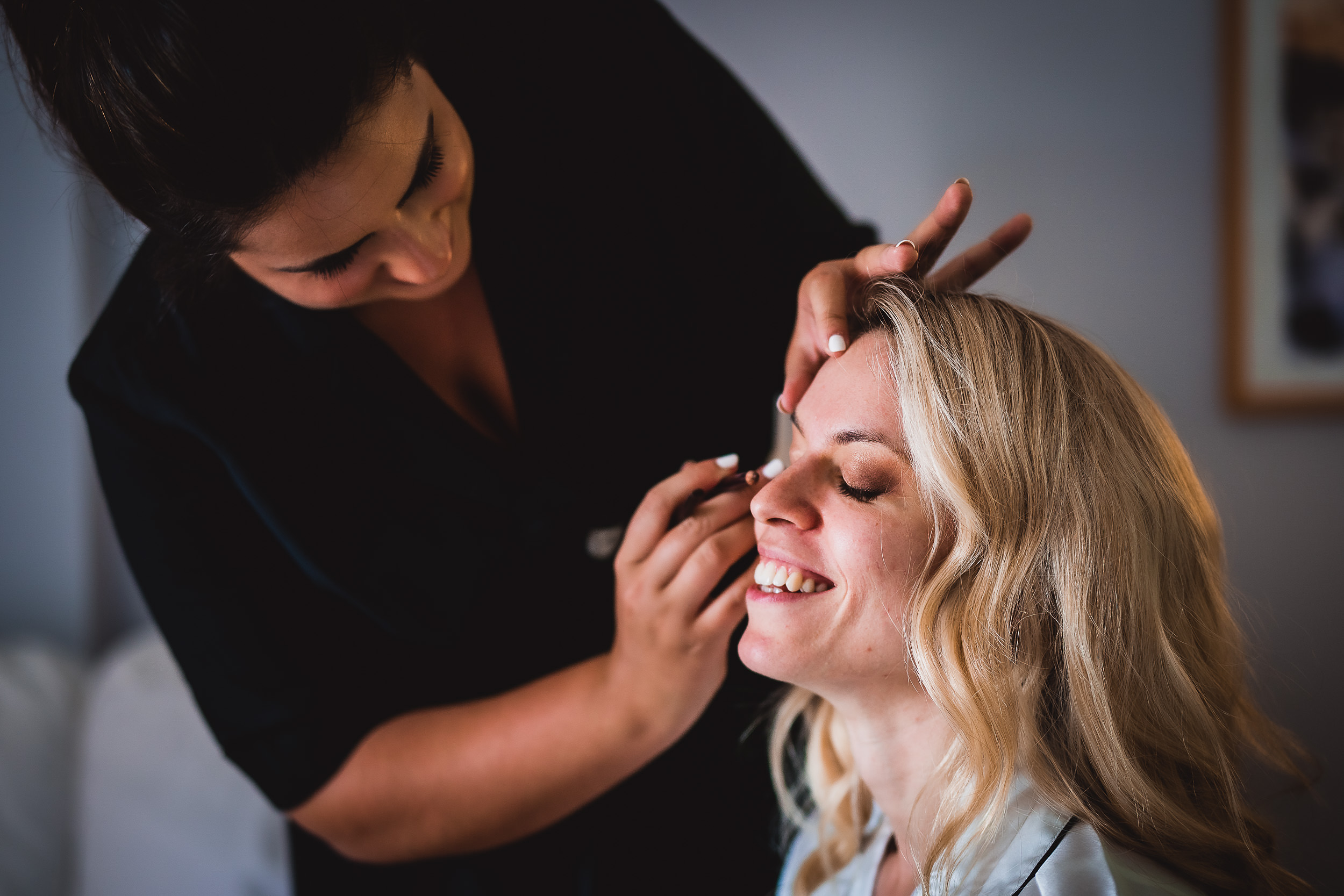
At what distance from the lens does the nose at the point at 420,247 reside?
2.89ft

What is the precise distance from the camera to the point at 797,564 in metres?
1.00

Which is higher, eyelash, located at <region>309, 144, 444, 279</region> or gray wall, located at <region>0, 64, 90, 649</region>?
eyelash, located at <region>309, 144, 444, 279</region>

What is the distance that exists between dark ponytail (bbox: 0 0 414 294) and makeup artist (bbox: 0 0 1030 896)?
0.35 feet

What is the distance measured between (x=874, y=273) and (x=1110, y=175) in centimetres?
153

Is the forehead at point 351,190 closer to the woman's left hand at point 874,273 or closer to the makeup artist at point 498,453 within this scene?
the makeup artist at point 498,453

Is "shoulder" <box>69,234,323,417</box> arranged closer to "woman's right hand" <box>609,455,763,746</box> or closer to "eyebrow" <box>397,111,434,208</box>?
"eyebrow" <box>397,111,434,208</box>

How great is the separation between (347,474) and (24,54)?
0.59 metres

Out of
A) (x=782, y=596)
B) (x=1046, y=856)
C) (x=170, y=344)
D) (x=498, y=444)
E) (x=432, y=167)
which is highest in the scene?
(x=432, y=167)

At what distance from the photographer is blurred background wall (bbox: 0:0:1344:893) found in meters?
2.09

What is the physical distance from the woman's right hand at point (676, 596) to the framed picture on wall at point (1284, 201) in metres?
1.76

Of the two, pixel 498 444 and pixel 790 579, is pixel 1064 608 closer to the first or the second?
pixel 790 579

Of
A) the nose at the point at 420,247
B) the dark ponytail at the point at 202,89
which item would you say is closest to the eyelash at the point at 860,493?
the nose at the point at 420,247

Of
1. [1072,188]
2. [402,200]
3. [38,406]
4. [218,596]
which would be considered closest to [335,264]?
[402,200]

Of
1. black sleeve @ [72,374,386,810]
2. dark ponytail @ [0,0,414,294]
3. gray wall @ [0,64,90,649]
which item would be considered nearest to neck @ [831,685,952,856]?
black sleeve @ [72,374,386,810]
